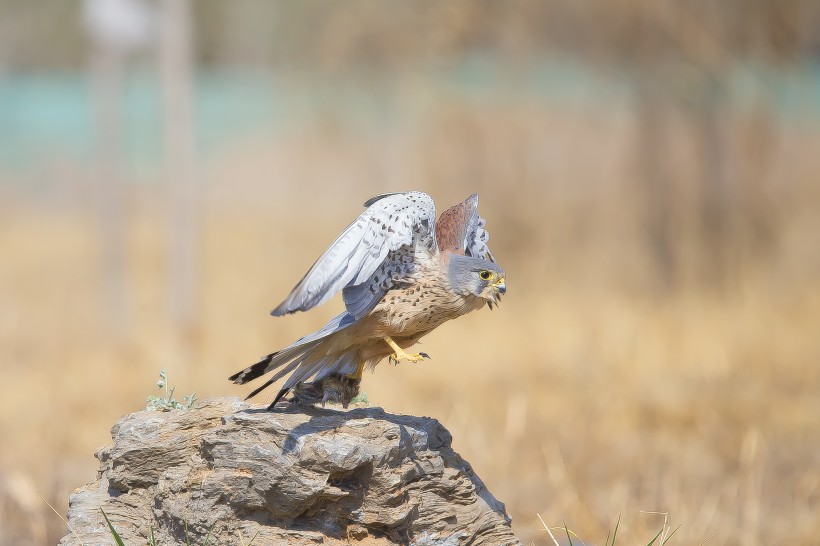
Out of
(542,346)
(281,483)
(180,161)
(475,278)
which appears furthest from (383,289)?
(180,161)

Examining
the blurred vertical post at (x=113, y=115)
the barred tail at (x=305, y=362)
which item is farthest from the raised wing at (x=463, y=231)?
the blurred vertical post at (x=113, y=115)

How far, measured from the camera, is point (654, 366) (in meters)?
7.39

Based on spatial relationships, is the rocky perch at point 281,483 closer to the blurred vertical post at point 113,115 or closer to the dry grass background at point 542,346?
the dry grass background at point 542,346

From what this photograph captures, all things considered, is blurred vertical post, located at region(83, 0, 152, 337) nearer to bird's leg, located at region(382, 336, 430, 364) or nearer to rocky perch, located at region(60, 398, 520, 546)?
rocky perch, located at region(60, 398, 520, 546)

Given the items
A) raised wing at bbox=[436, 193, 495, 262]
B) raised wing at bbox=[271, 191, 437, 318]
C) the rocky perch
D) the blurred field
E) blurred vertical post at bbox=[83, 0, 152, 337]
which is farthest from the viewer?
blurred vertical post at bbox=[83, 0, 152, 337]

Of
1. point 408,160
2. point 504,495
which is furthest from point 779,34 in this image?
point 504,495

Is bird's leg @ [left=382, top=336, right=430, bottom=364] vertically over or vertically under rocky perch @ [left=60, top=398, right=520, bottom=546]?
over

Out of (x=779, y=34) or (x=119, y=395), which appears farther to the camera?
(x=779, y=34)

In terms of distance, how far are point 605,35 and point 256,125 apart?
8315 mm

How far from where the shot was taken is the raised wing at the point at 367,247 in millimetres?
2631

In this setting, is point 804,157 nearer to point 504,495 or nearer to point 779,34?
point 779,34

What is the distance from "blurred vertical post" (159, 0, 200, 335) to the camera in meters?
8.52

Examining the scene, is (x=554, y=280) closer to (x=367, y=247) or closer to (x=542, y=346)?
(x=542, y=346)

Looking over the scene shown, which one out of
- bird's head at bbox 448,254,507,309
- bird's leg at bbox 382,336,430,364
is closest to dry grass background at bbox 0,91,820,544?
bird's leg at bbox 382,336,430,364
